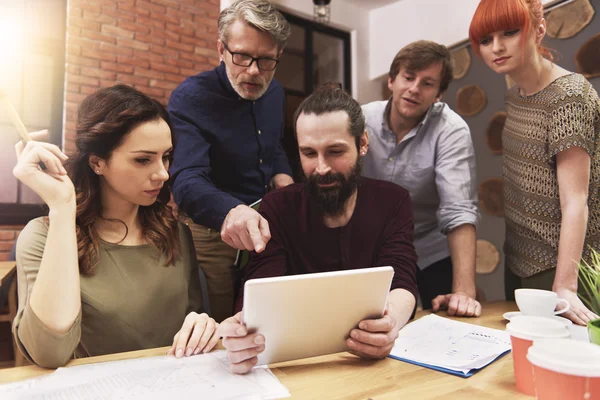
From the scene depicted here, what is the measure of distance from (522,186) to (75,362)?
A: 148 cm

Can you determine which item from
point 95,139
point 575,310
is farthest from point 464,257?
point 95,139

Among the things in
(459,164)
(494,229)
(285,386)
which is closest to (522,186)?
(459,164)

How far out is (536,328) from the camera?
0.79 m

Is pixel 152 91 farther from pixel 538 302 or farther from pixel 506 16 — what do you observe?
pixel 538 302

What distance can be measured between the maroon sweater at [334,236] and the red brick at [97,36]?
3.22m

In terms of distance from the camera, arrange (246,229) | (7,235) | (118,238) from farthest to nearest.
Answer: (7,235) < (118,238) < (246,229)

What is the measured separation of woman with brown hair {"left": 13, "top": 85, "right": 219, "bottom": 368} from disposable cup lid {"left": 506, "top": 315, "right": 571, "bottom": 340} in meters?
0.67

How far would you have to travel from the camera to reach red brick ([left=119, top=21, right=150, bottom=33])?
3.96 meters

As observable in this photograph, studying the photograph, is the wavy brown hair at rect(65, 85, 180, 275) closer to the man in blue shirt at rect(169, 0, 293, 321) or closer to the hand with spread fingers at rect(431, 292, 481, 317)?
the man in blue shirt at rect(169, 0, 293, 321)

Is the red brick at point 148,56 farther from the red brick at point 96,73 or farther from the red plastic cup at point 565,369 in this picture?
the red plastic cup at point 565,369

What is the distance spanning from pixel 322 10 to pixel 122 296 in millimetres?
4212

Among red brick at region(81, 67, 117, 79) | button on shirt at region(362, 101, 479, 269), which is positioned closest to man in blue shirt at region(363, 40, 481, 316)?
button on shirt at region(362, 101, 479, 269)

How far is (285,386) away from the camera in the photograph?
0.83 metres

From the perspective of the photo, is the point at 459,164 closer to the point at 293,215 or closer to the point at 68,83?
the point at 293,215
